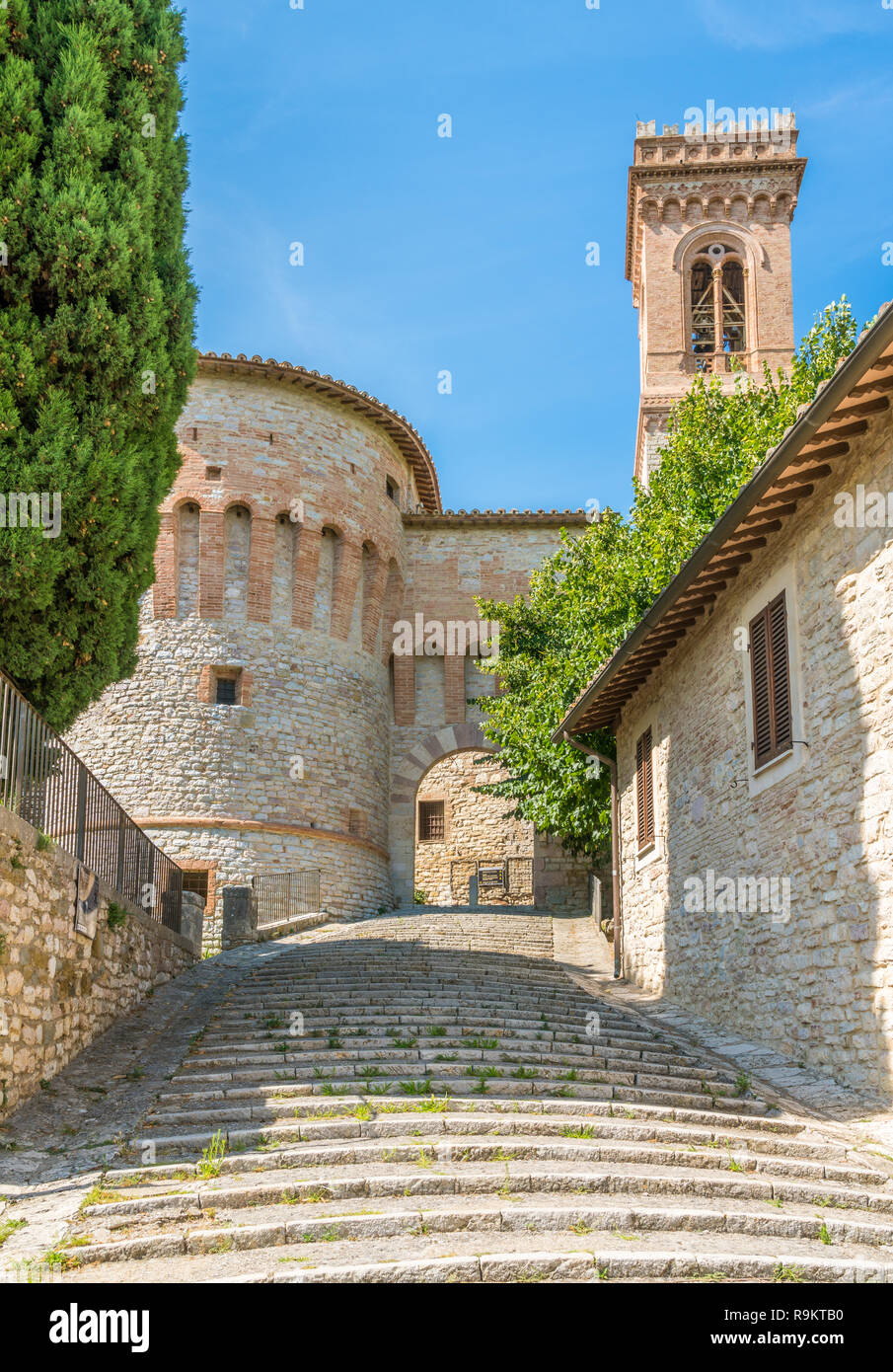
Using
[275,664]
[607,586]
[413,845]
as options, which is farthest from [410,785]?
[607,586]

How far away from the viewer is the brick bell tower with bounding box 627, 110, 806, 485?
2867cm

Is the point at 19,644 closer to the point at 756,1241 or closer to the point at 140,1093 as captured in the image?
the point at 140,1093

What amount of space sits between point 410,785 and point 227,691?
503cm

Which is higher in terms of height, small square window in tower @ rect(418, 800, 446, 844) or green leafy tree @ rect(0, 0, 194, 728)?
green leafy tree @ rect(0, 0, 194, 728)

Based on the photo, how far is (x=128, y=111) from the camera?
976cm

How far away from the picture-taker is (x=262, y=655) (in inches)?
885

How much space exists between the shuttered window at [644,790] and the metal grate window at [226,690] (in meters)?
10.3

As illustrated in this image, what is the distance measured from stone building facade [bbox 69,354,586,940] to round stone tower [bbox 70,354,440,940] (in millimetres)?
32

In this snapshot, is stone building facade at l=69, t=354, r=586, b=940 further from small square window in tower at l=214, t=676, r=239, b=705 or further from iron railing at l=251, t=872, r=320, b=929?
iron railing at l=251, t=872, r=320, b=929

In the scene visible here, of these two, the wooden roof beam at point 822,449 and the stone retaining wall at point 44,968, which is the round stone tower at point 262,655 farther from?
the wooden roof beam at point 822,449

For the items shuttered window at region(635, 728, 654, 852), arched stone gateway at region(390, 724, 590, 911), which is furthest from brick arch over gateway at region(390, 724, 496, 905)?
shuttered window at region(635, 728, 654, 852)

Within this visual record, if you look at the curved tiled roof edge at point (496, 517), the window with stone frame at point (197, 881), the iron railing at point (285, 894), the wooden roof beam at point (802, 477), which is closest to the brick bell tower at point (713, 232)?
the curved tiled roof edge at point (496, 517)

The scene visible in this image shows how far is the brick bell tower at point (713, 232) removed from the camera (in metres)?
28.7

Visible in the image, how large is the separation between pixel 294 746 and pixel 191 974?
963cm
